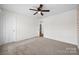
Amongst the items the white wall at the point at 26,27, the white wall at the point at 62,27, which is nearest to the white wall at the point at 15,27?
the white wall at the point at 26,27

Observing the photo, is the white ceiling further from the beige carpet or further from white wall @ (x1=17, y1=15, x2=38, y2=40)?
the beige carpet

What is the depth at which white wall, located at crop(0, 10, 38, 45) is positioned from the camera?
1.56 meters

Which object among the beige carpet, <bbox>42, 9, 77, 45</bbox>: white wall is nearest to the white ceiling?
<bbox>42, 9, 77, 45</bbox>: white wall

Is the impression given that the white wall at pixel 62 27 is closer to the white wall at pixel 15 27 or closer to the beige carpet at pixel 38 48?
the beige carpet at pixel 38 48

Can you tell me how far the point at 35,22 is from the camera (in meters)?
1.61

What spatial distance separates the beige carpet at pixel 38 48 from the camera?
156cm

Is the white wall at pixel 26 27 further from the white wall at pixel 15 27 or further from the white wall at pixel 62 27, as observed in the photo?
the white wall at pixel 62 27

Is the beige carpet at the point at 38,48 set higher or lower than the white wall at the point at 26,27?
lower

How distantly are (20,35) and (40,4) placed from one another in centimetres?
59

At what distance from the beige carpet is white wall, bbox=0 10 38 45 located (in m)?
0.09

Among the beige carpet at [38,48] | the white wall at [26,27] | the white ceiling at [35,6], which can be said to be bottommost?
the beige carpet at [38,48]

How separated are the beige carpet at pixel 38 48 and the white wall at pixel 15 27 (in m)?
0.09
